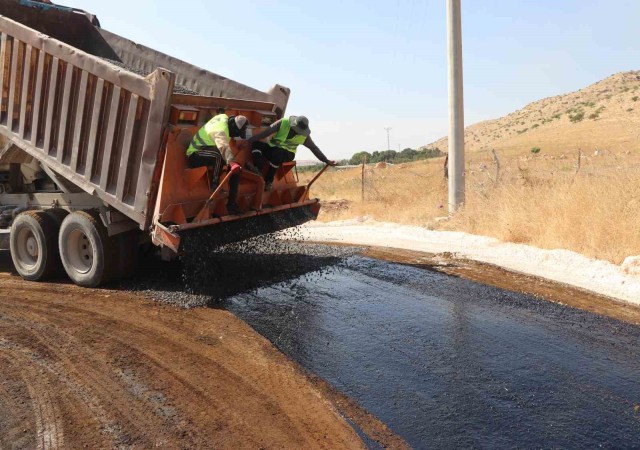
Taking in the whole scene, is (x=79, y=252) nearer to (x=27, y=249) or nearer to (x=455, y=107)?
(x=27, y=249)

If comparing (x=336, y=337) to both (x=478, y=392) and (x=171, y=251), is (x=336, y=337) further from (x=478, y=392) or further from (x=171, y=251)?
(x=171, y=251)

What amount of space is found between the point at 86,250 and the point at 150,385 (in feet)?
10.7

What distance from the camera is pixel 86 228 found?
5938 mm

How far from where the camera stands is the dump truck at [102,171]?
5434 mm

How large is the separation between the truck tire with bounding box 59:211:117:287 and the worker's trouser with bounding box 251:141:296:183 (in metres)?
2.01

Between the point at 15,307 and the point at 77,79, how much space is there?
266 centimetres

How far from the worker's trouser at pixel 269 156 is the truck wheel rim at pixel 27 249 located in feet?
9.98

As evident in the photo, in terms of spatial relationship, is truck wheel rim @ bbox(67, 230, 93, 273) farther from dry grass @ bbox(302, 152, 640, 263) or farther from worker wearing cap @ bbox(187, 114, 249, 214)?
dry grass @ bbox(302, 152, 640, 263)

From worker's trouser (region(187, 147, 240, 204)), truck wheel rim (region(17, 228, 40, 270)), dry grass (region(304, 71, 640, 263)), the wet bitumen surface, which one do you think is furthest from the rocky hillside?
truck wheel rim (region(17, 228, 40, 270))

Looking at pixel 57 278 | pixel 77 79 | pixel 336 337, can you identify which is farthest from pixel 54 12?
pixel 336 337

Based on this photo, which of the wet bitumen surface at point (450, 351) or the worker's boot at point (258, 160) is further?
the worker's boot at point (258, 160)

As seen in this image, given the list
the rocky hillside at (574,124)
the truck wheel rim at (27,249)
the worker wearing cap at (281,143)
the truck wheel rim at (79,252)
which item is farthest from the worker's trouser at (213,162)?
the rocky hillside at (574,124)

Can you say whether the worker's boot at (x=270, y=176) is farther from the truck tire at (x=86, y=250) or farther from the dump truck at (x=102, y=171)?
the truck tire at (x=86, y=250)

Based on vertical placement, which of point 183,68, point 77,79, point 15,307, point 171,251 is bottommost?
point 15,307
